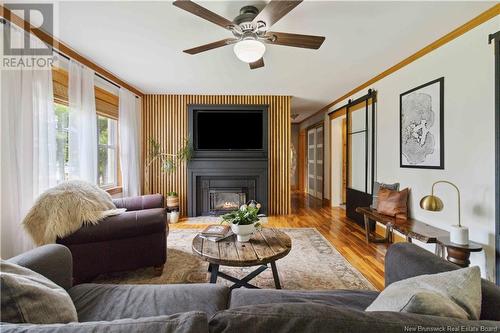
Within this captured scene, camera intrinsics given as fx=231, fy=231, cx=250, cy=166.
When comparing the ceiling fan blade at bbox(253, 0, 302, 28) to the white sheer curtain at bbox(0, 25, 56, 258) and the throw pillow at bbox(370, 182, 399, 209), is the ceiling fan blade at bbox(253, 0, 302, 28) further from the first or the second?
the throw pillow at bbox(370, 182, 399, 209)

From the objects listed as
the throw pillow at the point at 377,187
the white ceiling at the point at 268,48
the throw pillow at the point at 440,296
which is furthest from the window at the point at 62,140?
the throw pillow at the point at 377,187

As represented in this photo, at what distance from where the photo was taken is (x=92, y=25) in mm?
2229

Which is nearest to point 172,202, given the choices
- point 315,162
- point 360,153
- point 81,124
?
point 81,124

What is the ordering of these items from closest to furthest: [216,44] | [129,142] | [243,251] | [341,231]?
[243,251] → [216,44] → [341,231] → [129,142]

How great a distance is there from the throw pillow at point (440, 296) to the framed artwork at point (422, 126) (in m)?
2.17

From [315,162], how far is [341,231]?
3.36 meters

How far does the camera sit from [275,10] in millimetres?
1677

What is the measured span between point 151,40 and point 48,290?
2486 mm

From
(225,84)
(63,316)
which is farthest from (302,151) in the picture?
(63,316)

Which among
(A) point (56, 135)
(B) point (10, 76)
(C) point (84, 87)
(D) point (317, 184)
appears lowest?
(D) point (317, 184)

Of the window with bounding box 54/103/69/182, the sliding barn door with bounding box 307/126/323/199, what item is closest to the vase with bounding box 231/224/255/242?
the window with bounding box 54/103/69/182

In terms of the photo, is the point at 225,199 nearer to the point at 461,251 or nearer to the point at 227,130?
the point at 227,130

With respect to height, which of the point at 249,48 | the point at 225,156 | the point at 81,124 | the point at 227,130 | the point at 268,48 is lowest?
the point at 225,156

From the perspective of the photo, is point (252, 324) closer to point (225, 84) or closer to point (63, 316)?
point (63, 316)
